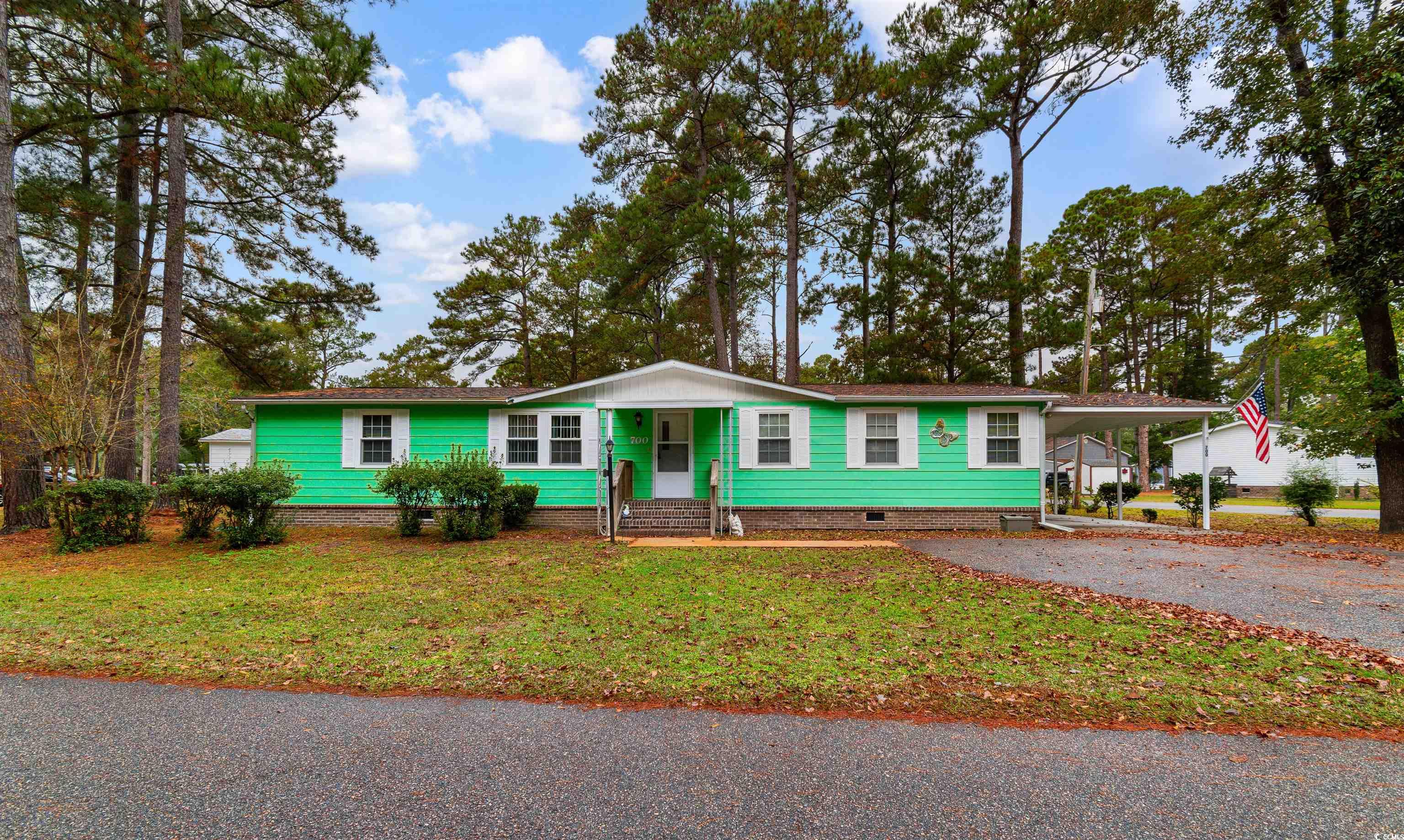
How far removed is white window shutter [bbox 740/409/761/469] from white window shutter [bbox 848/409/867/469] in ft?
6.25

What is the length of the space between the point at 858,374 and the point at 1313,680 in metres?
20.2

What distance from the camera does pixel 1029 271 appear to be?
19250 mm

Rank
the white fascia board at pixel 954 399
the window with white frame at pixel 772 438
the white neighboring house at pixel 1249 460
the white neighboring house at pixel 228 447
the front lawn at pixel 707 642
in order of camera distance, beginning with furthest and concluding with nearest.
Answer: the white neighboring house at pixel 228 447 < the white neighboring house at pixel 1249 460 < the window with white frame at pixel 772 438 < the white fascia board at pixel 954 399 < the front lawn at pixel 707 642

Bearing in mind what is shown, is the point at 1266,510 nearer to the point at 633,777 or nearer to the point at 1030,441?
the point at 1030,441

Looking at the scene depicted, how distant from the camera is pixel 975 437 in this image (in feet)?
41.4

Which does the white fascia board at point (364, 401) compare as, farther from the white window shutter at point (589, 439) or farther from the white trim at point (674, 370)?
the white window shutter at point (589, 439)

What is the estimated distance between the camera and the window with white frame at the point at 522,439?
13023 millimetres

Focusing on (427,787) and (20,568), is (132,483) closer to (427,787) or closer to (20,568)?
(20,568)

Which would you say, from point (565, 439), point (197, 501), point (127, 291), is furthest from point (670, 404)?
point (127, 291)

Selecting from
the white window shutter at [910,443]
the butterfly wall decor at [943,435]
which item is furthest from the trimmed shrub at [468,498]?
the butterfly wall decor at [943,435]

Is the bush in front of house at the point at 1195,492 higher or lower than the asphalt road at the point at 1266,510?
higher

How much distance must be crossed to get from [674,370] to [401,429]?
237 inches

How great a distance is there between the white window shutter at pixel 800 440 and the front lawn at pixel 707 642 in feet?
15.7

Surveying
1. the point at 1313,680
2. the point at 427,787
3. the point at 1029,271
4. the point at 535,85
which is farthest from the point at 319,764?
the point at 1029,271
